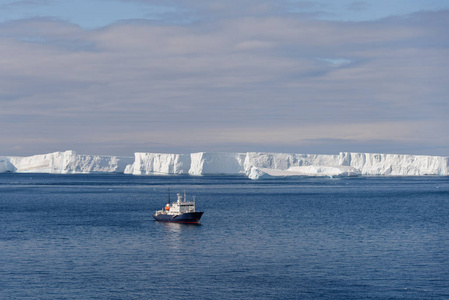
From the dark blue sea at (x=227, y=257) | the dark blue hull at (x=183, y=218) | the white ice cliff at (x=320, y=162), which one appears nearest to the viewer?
the dark blue sea at (x=227, y=257)

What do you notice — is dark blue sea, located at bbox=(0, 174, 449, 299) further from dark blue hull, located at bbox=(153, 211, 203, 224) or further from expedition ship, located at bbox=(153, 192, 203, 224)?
expedition ship, located at bbox=(153, 192, 203, 224)

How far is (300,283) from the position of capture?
89.3ft

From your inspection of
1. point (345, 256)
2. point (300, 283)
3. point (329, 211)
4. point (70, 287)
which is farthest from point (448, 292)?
point (329, 211)

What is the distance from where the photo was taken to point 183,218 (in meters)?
52.9

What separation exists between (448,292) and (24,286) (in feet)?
64.1

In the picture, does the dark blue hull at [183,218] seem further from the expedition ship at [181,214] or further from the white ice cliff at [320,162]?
the white ice cliff at [320,162]

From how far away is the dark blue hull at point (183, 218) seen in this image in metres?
52.4

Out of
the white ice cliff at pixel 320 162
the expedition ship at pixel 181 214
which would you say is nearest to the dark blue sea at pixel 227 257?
the expedition ship at pixel 181 214

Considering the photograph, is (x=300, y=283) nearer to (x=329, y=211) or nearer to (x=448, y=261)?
(x=448, y=261)

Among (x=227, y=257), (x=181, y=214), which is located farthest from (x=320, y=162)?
(x=227, y=257)

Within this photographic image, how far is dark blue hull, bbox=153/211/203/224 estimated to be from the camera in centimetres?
5241

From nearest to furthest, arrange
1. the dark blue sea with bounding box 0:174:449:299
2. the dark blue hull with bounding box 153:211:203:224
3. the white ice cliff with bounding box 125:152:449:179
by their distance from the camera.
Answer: the dark blue sea with bounding box 0:174:449:299 < the dark blue hull with bounding box 153:211:203:224 < the white ice cliff with bounding box 125:152:449:179

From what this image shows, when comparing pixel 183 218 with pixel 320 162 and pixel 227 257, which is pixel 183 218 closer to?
pixel 227 257

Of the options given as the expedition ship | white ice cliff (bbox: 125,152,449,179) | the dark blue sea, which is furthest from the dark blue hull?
white ice cliff (bbox: 125,152,449,179)
